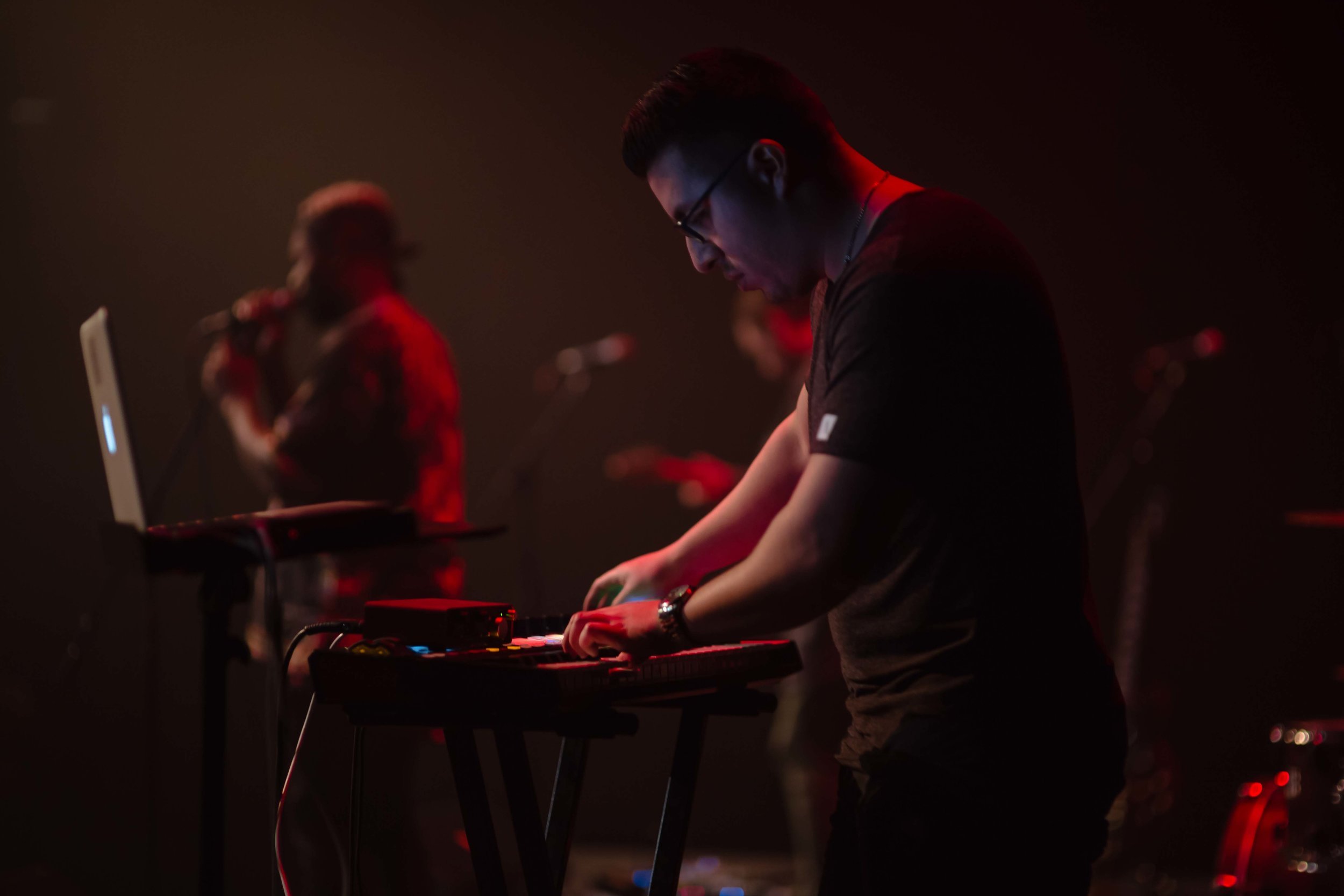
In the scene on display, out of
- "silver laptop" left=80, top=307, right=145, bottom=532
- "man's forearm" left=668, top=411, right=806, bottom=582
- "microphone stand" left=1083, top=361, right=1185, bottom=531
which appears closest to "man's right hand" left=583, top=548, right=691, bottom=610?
"man's forearm" left=668, top=411, right=806, bottom=582

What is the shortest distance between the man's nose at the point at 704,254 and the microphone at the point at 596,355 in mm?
3010

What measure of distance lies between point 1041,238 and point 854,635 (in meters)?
3.29

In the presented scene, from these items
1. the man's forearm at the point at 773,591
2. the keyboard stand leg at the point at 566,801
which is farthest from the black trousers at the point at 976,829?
the keyboard stand leg at the point at 566,801

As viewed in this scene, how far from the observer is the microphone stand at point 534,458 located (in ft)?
15.6

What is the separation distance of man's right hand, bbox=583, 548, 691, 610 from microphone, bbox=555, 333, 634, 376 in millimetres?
2881

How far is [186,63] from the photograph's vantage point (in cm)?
511

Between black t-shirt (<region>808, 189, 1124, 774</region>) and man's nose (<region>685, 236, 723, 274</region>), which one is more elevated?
man's nose (<region>685, 236, 723, 274</region>)

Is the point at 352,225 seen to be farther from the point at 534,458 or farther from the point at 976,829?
the point at 976,829

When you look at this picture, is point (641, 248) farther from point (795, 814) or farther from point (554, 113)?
point (795, 814)

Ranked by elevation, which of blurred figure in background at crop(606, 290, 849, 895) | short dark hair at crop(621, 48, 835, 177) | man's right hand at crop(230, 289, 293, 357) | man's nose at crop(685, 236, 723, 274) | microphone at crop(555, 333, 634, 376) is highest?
short dark hair at crop(621, 48, 835, 177)

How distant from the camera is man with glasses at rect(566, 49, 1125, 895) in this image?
1375 millimetres

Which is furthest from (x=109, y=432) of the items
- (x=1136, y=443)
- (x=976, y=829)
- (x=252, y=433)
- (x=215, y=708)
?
(x=1136, y=443)

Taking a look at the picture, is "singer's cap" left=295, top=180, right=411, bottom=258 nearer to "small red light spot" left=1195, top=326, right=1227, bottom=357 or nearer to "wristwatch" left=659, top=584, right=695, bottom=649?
"wristwatch" left=659, top=584, right=695, bottom=649

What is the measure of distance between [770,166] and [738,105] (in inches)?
3.9
